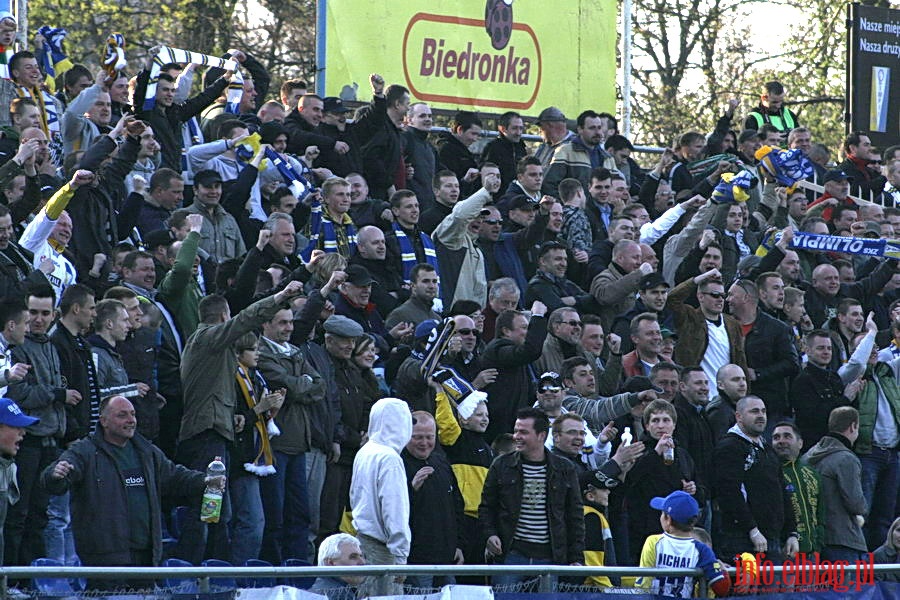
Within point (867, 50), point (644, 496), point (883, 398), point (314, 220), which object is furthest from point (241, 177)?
point (867, 50)

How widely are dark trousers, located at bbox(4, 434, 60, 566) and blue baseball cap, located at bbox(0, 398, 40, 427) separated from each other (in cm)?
58

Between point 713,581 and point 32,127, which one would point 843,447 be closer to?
point 713,581

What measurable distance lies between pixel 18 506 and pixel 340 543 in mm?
1891

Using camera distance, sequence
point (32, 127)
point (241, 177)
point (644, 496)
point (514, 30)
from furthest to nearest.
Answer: point (514, 30)
point (241, 177)
point (32, 127)
point (644, 496)

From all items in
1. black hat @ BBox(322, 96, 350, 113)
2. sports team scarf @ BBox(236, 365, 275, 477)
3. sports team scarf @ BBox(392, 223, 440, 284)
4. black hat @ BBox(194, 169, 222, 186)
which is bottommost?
sports team scarf @ BBox(236, 365, 275, 477)

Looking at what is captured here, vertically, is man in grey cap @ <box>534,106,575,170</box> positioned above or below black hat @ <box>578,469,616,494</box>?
above

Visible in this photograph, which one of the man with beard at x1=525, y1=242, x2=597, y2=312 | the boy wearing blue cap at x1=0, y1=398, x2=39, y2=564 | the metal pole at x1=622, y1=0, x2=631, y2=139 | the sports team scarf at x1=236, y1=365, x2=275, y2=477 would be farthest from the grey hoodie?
the metal pole at x1=622, y1=0, x2=631, y2=139

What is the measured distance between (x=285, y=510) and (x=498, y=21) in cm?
1019

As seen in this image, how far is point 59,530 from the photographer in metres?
10.3

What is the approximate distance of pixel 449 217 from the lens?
14.7 metres

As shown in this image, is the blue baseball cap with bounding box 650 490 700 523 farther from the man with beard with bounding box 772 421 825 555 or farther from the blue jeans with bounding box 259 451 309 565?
the man with beard with bounding box 772 421 825 555

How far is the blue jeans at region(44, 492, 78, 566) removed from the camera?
1024 cm

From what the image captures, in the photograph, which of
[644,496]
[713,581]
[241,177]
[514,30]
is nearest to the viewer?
[713,581]

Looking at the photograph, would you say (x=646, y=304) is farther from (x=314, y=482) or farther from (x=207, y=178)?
(x=314, y=482)
